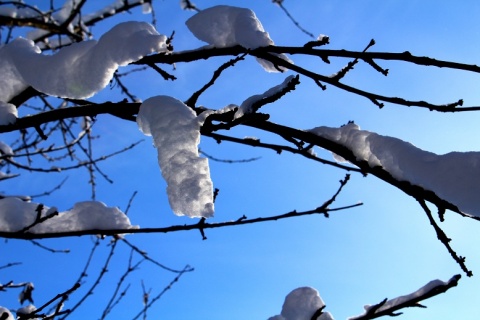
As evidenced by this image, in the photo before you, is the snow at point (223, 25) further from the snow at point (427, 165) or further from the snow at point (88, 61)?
the snow at point (427, 165)

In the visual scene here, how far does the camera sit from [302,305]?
1.58 metres

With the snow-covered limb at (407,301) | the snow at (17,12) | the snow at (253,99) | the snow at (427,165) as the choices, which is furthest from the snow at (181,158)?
the snow at (17,12)

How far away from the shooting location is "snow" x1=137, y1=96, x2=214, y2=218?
106 cm

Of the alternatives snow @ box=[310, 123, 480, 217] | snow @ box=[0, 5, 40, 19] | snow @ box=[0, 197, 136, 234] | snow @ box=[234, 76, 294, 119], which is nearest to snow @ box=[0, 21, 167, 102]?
snow @ box=[234, 76, 294, 119]

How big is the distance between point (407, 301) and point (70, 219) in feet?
4.26

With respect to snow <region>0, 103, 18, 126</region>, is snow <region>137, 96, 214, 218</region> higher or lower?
lower

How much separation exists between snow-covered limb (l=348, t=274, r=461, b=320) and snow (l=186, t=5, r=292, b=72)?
0.98 metres

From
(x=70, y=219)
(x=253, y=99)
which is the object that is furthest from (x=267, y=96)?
(x=70, y=219)

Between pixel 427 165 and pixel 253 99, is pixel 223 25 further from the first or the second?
pixel 427 165

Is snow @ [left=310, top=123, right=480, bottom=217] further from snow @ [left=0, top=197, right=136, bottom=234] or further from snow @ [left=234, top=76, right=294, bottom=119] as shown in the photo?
snow @ [left=0, top=197, right=136, bottom=234]

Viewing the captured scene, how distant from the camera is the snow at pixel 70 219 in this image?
5.20 feet

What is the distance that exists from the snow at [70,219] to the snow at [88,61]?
511 millimetres

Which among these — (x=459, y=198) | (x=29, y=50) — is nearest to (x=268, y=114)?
(x=459, y=198)

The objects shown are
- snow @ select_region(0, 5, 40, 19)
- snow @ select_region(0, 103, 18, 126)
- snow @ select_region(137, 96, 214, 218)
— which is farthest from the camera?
snow @ select_region(0, 5, 40, 19)
